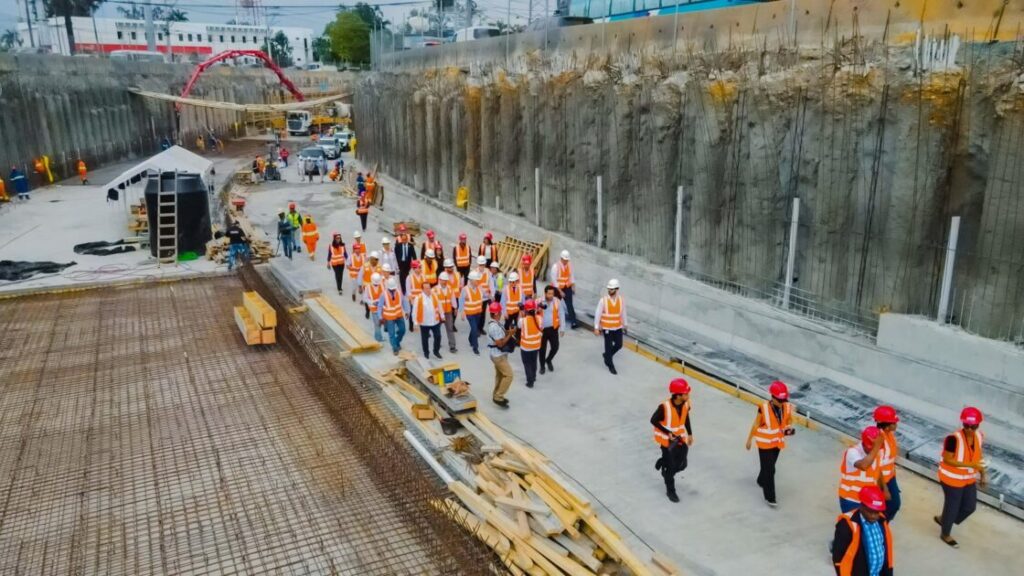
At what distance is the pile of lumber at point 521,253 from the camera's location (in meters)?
16.6

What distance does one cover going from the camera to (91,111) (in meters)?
37.1

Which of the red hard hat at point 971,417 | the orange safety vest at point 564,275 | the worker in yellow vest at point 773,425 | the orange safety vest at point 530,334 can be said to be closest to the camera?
the red hard hat at point 971,417

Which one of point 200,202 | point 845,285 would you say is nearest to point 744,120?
point 845,285

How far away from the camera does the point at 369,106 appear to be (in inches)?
1377

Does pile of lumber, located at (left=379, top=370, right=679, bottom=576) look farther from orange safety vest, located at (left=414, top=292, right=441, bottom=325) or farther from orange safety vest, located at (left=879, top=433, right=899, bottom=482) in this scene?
orange safety vest, located at (left=414, top=292, right=441, bottom=325)

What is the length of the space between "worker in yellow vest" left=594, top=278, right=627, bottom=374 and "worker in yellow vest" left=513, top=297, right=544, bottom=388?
1.07 meters

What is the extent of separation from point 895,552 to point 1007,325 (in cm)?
352

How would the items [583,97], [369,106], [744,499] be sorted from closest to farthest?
[744,499] → [583,97] → [369,106]

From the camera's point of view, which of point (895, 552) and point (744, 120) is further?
point (744, 120)

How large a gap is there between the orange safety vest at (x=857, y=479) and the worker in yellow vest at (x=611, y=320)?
488cm

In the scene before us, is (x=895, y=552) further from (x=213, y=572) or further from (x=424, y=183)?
A: (x=424, y=183)

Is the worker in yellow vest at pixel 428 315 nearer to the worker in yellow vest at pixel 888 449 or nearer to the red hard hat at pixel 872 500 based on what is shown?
the worker in yellow vest at pixel 888 449

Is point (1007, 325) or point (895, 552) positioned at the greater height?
point (1007, 325)

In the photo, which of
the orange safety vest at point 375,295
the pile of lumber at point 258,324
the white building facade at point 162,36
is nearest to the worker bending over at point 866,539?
the orange safety vest at point 375,295
